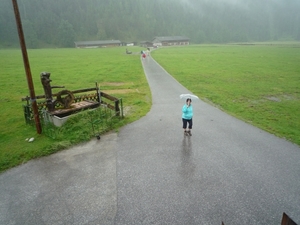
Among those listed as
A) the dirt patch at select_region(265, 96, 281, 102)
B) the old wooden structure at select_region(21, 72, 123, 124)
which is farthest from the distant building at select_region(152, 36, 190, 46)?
the old wooden structure at select_region(21, 72, 123, 124)

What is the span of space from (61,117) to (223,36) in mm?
183525

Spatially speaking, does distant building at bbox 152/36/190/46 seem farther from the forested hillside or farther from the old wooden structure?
the old wooden structure

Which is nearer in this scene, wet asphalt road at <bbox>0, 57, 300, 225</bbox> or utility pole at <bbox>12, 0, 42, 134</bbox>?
wet asphalt road at <bbox>0, 57, 300, 225</bbox>

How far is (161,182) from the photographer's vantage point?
18.7 ft

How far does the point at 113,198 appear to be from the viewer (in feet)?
16.9

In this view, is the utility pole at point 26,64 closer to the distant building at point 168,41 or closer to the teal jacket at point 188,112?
the teal jacket at point 188,112

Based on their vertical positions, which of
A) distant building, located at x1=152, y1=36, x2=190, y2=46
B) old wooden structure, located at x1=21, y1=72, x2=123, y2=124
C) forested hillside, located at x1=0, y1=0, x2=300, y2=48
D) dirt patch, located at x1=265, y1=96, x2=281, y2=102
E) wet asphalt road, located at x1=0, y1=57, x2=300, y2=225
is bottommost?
wet asphalt road, located at x1=0, y1=57, x2=300, y2=225

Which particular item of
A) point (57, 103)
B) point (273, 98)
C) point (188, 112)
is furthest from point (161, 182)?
point (273, 98)

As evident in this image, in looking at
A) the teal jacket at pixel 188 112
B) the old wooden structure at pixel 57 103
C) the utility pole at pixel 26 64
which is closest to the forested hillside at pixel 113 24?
the old wooden structure at pixel 57 103

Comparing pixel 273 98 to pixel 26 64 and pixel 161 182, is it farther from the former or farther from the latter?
pixel 26 64

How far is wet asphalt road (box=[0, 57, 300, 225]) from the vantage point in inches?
183

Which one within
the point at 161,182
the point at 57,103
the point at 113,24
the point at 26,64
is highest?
the point at 113,24

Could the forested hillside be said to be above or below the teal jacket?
above

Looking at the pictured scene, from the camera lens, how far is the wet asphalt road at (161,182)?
4.65 m
